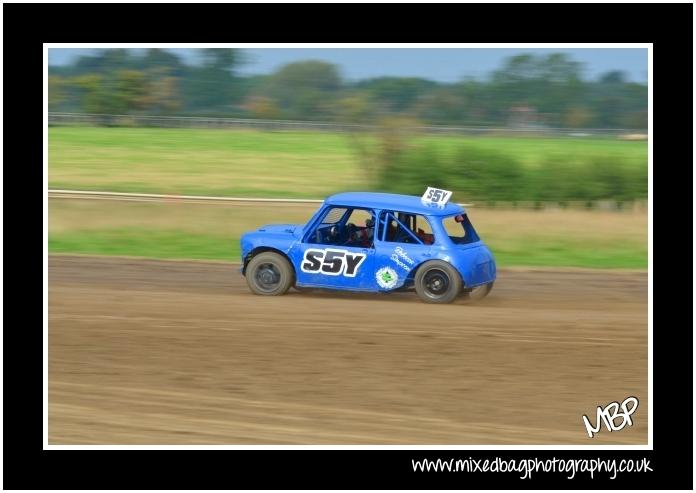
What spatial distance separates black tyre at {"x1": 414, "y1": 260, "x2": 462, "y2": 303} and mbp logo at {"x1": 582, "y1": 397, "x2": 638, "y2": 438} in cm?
364

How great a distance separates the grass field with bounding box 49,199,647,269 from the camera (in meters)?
17.8

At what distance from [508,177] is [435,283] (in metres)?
10.9

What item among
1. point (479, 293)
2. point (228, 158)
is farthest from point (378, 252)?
point (228, 158)

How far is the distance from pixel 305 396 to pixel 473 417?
64.1 inches

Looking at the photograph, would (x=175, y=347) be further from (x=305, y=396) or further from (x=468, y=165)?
(x=468, y=165)

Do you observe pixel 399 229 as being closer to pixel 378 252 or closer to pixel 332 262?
pixel 378 252

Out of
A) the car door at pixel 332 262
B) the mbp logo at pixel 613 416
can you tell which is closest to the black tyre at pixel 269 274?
the car door at pixel 332 262

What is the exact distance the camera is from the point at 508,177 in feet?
73.7

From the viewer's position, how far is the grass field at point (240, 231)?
17766 millimetres

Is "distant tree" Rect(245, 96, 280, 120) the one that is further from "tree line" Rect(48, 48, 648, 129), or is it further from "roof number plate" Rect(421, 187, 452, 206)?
"roof number plate" Rect(421, 187, 452, 206)

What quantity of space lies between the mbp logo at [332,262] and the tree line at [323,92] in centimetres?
1759

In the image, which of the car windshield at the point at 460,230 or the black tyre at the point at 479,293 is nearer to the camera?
the car windshield at the point at 460,230

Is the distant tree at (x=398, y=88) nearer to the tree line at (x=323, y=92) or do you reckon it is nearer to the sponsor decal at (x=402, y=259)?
the tree line at (x=323, y=92)

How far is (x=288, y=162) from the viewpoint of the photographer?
28.0 metres
